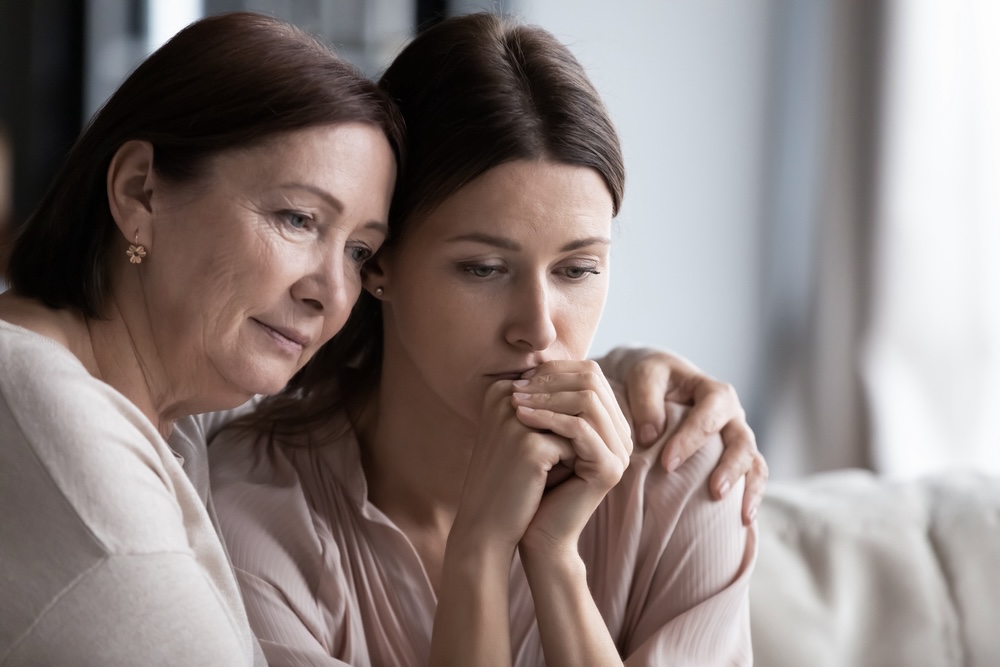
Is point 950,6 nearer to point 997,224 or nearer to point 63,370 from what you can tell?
point 997,224

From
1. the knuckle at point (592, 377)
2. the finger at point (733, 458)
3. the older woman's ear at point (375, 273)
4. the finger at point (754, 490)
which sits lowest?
the finger at point (754, 490)

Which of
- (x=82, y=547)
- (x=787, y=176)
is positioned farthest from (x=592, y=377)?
(x=787, y=176)

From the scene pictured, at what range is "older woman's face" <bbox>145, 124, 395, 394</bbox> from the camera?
1259 mm

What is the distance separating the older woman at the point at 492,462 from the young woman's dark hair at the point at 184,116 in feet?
0.60

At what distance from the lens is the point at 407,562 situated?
1574 mm

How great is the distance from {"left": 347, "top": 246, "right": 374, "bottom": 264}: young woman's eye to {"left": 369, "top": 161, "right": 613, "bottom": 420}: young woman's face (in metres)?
0.09

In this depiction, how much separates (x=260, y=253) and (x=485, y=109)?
376 millimetres

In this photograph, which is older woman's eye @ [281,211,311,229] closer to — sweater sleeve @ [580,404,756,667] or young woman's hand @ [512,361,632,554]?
young woman's hand @ [512,361,632,554]

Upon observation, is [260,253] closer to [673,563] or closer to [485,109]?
[485,109]

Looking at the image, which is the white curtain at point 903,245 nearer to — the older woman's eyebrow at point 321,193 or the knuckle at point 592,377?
the knuckle at point 592,377

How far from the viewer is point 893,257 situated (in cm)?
322

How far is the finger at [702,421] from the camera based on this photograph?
1564 millimetres

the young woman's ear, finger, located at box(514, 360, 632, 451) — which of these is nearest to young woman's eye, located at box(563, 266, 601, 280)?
finger, located at box(514, 360, 632, 451)

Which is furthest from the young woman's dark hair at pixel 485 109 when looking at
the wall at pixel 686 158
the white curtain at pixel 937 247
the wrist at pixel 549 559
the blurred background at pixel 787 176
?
the wall at pixel 686 158
